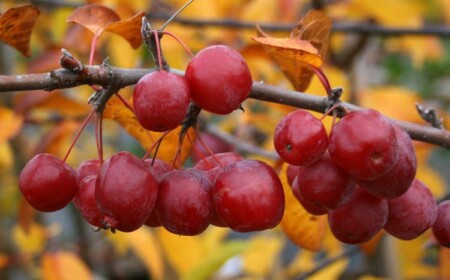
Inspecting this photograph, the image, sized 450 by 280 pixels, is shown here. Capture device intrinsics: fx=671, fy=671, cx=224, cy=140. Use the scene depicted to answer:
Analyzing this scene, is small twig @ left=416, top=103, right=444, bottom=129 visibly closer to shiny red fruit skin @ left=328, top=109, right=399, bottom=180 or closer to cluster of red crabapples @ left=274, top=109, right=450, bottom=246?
cluster of red crabapples @ left=274, top=109, right=450, bottom=246

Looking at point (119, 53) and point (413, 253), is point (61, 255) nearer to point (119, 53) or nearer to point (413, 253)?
point (119, 53)

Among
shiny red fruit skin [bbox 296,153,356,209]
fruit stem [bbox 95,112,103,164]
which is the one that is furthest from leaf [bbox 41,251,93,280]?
shiny red fruit skin [bbox 296,153,356,209]

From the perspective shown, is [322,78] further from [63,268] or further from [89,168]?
[63,268]

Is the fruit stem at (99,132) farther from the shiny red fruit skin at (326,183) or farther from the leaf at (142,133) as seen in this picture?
the shiny red fruit skin at (326,183)

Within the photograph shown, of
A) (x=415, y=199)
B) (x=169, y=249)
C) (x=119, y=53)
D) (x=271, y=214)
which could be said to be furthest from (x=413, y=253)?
(x=271, y=214)

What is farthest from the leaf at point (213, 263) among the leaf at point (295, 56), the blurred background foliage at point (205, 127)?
the leaf at point (295, 56)

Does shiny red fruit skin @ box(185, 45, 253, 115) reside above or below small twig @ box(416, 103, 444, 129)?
above

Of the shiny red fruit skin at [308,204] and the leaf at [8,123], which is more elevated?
the shiny red fruit skin at [308,204]
